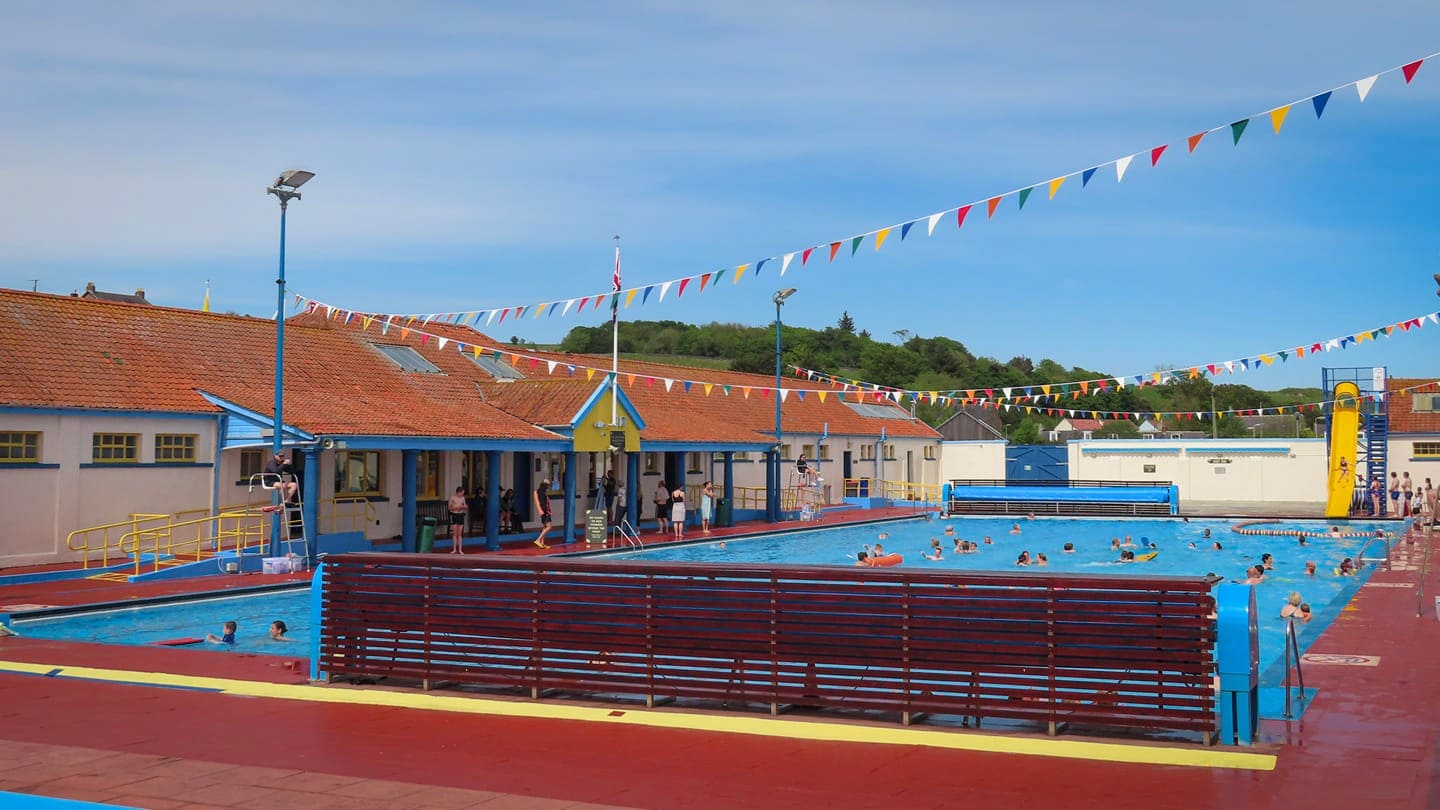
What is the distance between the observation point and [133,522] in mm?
22453

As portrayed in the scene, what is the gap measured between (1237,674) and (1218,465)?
46.0 metres

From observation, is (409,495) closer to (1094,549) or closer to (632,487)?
(632,487)

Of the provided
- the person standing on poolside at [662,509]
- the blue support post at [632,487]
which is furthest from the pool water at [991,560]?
the blue support post at [632,487]

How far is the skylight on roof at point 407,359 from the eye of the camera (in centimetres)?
3322

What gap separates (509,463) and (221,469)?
28.9 ft

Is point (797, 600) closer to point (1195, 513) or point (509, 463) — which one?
point (509, 463)

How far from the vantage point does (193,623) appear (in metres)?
18.0

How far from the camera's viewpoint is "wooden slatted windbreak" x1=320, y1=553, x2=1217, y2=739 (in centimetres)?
842

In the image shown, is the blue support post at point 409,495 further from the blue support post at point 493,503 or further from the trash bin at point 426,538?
the blue support post at point 493,503

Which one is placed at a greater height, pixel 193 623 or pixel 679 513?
pixel 679 513

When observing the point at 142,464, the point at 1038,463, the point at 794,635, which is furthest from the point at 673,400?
the point at 794,635

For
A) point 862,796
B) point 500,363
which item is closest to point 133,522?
point 500,363

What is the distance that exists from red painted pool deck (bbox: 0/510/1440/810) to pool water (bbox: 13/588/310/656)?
551cm

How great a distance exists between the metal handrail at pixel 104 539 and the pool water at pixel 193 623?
11.7 ft
